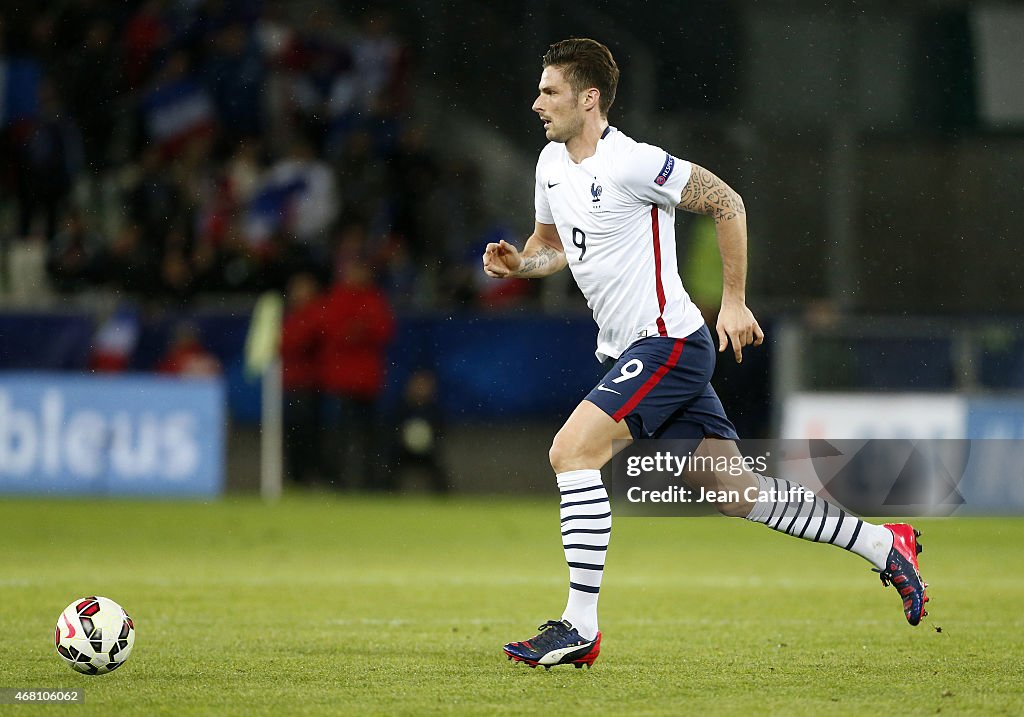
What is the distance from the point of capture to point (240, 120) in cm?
1644

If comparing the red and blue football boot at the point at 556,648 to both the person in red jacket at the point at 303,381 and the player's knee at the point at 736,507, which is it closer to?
the player's knee at the point at 736,507

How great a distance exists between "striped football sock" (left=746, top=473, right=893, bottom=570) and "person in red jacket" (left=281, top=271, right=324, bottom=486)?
8530mm

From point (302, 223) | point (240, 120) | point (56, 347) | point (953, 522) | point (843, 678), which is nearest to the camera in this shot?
point (843, 678)

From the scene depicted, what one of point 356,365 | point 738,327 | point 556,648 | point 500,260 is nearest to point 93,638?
point 556,648

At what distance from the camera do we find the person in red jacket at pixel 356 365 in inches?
538

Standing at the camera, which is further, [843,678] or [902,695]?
[843,678]

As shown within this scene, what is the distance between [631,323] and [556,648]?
3.86 feet

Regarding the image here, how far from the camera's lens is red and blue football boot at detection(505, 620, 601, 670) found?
209 inches

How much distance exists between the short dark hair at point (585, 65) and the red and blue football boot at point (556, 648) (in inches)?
71.2

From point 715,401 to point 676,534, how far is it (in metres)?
5.95

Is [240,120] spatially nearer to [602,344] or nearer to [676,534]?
[676,534]

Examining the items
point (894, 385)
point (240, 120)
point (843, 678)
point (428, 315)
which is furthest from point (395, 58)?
point (843, 678)

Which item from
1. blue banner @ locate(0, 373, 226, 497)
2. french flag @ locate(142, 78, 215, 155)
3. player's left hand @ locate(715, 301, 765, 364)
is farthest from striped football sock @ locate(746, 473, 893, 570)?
french flag @ locate(142, 78, 215, 155)

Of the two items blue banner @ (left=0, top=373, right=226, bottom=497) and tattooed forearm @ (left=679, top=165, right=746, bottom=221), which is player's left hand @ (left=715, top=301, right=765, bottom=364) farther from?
blue banner @ (left=0, top=373, right=226, bottom=497)
